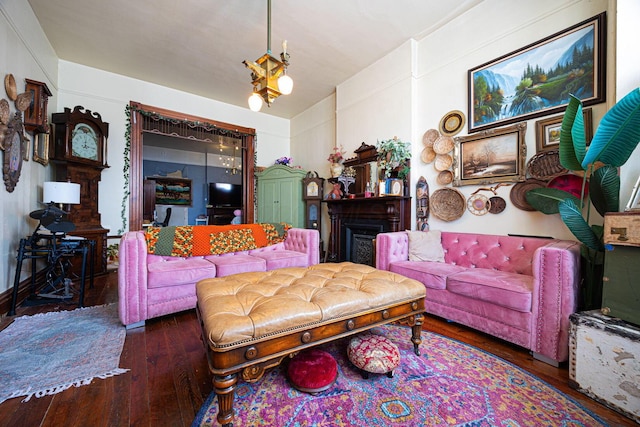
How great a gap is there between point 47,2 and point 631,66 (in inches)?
217

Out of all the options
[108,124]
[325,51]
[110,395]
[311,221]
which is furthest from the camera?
[311,221]

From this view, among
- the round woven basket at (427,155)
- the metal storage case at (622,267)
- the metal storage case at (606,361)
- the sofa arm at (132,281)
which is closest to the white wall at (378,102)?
the round woven basket at (427,155)

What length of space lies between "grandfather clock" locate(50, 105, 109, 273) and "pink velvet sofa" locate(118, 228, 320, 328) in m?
1.80

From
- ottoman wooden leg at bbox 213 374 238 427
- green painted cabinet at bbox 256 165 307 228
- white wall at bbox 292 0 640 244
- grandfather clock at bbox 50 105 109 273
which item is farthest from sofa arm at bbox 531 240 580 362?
grandfather clock at bbox 50 105 109 273

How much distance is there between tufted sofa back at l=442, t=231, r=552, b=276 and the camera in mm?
2287

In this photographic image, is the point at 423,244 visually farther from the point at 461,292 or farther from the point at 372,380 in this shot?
the point at 372,380

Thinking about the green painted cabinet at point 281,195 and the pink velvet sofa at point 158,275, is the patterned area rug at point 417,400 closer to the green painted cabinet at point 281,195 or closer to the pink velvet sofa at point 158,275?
the pink velvet sofa at point 158,275

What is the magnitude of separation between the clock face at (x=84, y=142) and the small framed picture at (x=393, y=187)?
175 inches

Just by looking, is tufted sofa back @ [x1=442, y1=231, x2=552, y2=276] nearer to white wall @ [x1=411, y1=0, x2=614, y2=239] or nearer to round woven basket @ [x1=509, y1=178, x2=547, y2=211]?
white wall @ [x1=411, y1=0, x2=614, y2=239]

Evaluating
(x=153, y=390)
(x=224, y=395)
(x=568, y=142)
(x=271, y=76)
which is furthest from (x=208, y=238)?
(x=568, y=142)

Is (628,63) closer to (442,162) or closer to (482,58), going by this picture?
(482,58)

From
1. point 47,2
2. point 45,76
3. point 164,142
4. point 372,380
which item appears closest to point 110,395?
point 372,380

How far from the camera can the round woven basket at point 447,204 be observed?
3027mm

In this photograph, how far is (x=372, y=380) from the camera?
4.87ft
